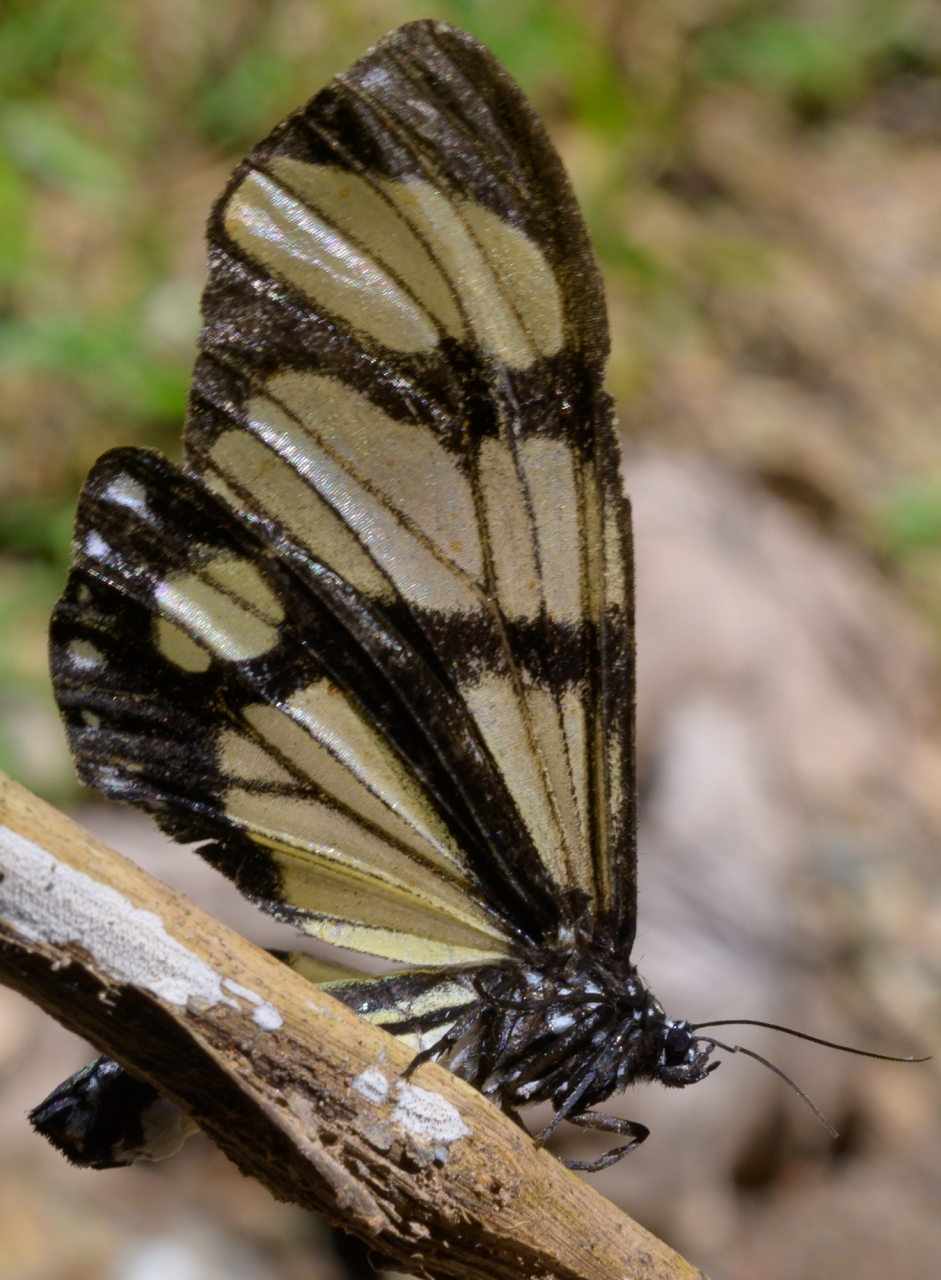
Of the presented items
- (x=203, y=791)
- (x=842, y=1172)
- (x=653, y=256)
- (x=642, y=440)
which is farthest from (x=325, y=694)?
(x=653, y=256)

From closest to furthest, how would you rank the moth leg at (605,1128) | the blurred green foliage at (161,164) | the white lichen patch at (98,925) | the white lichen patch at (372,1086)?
the white lichen patch at (98,925)
the white lichen patch at (372,1086)
the moth leg at (605,1128)
the blurred green foliage at (161,164)

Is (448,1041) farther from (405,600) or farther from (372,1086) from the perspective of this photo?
(405,600)

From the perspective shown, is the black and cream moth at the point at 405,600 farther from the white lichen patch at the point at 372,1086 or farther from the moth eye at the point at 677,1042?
the white lichen patch at the point at 372,1086

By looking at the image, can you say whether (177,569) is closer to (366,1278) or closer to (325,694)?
(325,694)

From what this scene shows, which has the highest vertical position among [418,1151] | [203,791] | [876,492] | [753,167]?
[753,167]

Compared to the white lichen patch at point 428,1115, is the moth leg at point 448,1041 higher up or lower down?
higher up

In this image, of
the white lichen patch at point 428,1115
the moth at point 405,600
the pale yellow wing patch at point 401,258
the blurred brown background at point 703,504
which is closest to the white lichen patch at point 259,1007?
the white lichen patch at point 428,1115
